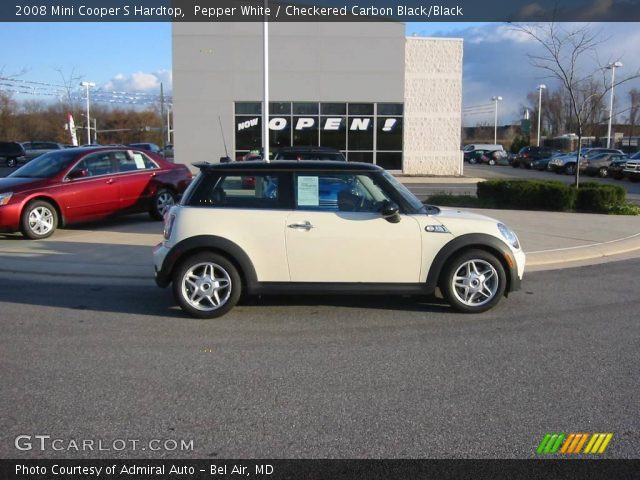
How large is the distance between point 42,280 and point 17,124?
63876 mm

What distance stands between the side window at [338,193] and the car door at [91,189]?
6.49 metres

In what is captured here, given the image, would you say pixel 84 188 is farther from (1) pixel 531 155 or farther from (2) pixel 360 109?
(1) pixel 531 155

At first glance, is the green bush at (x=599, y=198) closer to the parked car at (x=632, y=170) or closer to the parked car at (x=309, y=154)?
the parked car at (x=309, y=154)

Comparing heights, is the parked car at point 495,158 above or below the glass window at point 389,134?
below

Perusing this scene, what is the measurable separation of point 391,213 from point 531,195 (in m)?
10.4

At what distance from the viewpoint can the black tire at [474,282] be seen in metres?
6.50

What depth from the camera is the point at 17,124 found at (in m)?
64.8

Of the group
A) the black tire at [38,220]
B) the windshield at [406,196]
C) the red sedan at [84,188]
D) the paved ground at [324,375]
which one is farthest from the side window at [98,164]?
the windshield at [406,196]

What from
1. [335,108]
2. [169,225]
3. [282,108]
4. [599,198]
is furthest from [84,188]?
[335,108]

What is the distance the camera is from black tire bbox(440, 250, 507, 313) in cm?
650

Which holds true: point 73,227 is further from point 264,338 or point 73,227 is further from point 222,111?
point 222,111

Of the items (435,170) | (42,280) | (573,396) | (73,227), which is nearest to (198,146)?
(435,170)

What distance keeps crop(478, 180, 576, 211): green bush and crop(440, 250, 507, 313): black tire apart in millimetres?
9721

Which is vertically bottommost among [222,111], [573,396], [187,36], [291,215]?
[573,396]
